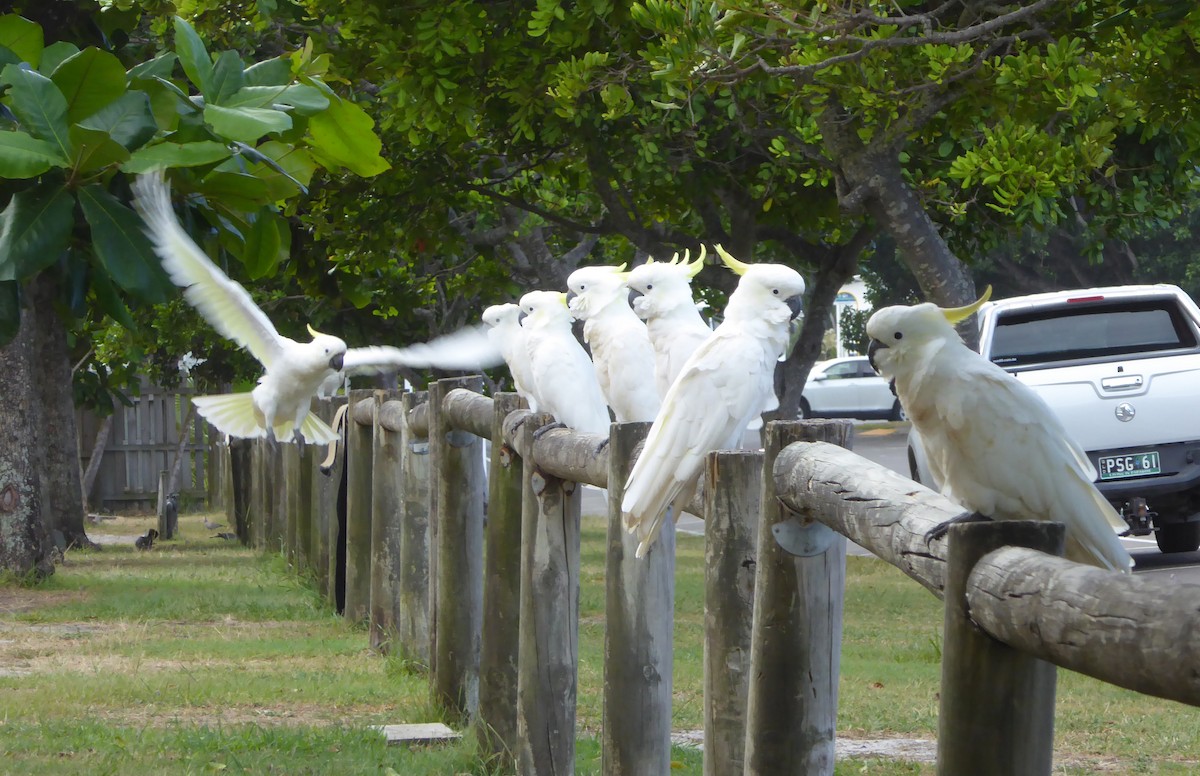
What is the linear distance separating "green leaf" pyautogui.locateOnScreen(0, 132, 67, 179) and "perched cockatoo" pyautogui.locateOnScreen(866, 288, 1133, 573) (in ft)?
4.97

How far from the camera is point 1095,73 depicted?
226 inches

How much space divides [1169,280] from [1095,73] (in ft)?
85.3

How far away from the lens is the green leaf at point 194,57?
7.55 feet

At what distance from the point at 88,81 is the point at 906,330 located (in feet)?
4.99

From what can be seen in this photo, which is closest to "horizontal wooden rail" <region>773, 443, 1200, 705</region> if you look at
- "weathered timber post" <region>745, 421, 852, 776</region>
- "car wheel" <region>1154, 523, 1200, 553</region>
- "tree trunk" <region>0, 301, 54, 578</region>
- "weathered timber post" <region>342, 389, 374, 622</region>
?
"weathered timber post" <region>745, 421, 852, 776</region>

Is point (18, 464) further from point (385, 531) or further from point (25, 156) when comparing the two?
Result: point (25, 156)

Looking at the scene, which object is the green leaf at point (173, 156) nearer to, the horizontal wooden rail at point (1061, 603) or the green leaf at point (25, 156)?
the green leaf at point (25, 156)

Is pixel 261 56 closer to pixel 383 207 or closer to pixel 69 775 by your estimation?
pixel 383 207

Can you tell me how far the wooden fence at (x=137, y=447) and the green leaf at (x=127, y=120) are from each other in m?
17.2

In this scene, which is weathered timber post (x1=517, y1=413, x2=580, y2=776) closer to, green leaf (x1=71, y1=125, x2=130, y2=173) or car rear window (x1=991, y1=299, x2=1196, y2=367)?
green leaf (x1=71, y1=125, x2=130, y2=173)

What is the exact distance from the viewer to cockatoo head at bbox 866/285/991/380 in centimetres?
262

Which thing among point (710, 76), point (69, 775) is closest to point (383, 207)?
point (710, 76)

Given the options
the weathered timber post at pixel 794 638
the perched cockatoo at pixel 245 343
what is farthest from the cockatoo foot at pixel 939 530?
the perched cockatoo at pixel 245 343

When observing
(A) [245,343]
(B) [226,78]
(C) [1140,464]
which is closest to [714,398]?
(B) [226,78]
